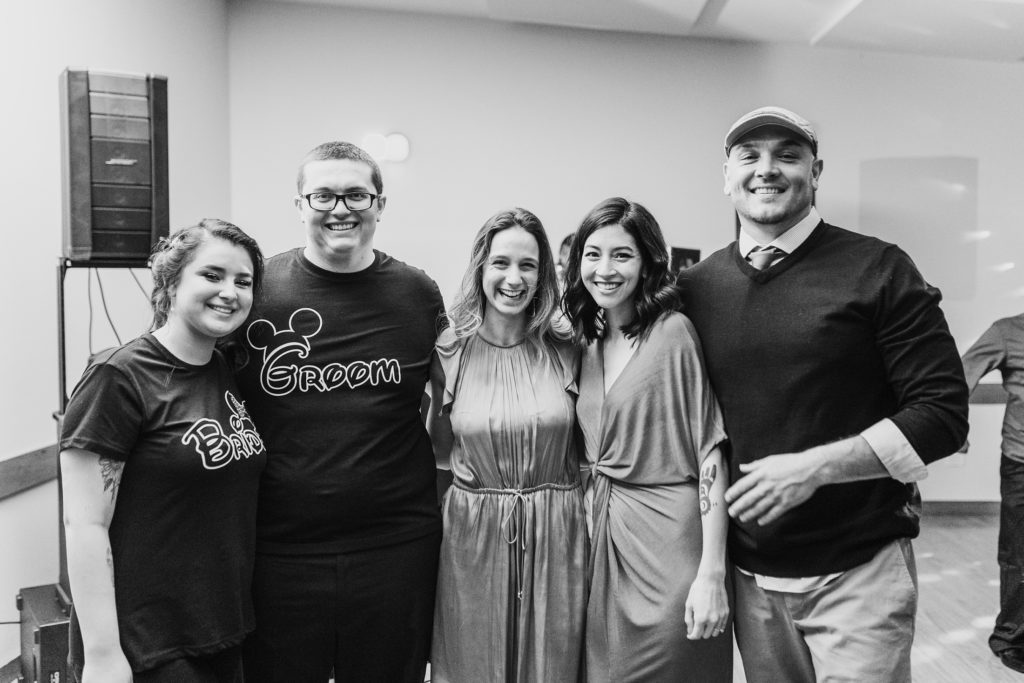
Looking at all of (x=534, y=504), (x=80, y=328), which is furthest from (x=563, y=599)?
(x=80, y=328)

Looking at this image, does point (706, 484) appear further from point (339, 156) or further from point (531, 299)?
point (339, 156)

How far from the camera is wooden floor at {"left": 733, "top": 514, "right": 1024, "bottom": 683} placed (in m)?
2.80

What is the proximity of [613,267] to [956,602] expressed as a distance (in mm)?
2903

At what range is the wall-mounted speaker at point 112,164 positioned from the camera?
2.21 metres

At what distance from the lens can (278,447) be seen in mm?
1617

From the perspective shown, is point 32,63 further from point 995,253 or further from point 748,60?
point 995,253

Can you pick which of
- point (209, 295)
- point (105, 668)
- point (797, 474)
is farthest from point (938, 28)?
point (105, 668)

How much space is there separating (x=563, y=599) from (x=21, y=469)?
2144 mm

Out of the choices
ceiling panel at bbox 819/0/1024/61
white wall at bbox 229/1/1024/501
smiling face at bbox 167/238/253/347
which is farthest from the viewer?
white wall at bbox 229/1/1024/501

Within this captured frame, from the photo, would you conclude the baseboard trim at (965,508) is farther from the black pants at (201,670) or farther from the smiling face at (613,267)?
the black pants at (201,670)

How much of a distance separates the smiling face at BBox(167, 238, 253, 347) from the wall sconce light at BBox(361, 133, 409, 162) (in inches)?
125

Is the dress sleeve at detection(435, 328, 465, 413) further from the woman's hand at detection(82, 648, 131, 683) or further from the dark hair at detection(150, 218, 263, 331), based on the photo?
the woman's hand at detection(82, 648, 131, 683)

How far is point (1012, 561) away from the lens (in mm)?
2855

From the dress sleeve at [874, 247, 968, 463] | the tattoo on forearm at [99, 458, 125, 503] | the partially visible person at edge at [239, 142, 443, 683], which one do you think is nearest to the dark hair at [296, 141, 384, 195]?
the partially visible person at edge at [239, 142, 443, 683]
